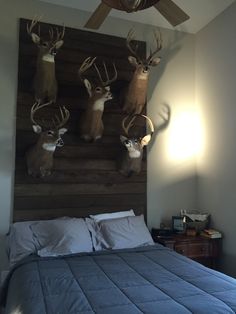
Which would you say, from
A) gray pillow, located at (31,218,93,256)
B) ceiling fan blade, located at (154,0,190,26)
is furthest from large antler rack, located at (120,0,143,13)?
gray pillow, located at (31,218,93,256)

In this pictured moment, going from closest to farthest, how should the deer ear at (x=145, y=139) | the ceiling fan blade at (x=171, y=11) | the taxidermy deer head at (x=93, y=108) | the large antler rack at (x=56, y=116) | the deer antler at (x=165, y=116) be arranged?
1. the ceiling fan blade at (x=171, y=11)
2. the large antler rack at (x=56, y=116)
3. the taxidermy deer head at (x=93, y=108)
4. the deer ear at (x=145, y=139)
5. the deer antler at (x=165, y=116)

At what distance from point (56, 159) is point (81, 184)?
37cm

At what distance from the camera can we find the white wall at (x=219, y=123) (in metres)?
3.24

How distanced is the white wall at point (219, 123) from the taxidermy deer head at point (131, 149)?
723 millimetres

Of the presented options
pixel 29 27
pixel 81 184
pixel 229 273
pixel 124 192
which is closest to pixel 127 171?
pixel 124 192

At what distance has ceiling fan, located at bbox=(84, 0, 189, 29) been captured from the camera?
182cm

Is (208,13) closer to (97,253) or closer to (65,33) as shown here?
(65,33)

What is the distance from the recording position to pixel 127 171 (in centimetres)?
333

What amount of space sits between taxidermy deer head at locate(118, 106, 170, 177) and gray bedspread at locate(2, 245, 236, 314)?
0.94 m

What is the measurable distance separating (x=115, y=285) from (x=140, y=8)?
174cm

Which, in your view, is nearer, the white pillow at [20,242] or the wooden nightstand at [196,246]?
the white pillow at [20,242]

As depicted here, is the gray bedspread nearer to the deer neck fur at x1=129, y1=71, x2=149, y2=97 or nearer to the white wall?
the white wall

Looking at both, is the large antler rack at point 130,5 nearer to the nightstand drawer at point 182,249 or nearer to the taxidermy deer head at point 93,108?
the taxidermy deer head at point 93,108

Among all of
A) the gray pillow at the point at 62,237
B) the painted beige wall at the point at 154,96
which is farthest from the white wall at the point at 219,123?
the gray pillow at the point at 62,237
